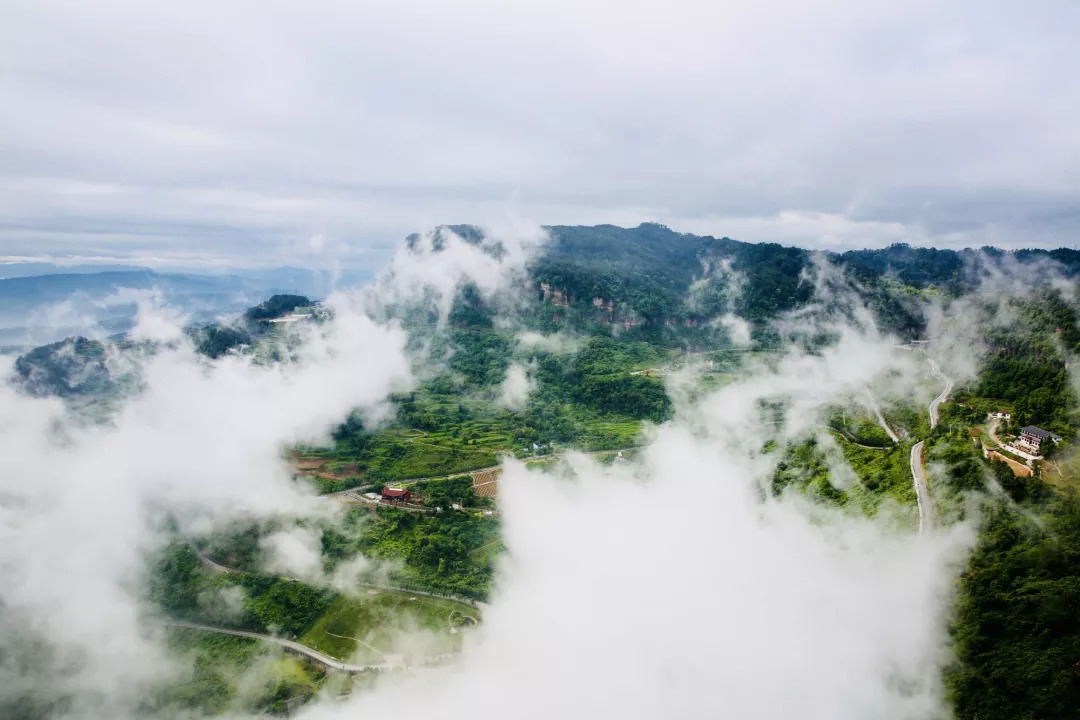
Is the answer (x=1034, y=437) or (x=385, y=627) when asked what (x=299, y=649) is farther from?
(x=1034, y=437)

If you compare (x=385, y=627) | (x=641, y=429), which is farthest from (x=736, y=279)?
(x=385, y=627)

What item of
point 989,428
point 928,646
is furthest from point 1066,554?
point 989,428

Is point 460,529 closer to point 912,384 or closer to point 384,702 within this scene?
point 384,702

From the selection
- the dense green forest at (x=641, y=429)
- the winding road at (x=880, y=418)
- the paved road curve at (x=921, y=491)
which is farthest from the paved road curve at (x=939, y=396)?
the paved road curve at (x=921, y=491)

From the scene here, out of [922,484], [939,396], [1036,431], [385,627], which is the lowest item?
[385,627]

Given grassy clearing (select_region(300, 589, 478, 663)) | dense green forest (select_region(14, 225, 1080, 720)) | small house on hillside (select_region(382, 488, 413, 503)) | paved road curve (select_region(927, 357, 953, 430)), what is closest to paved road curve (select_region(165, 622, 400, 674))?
grassy clearing (select_region(300, 589, 478, 663))

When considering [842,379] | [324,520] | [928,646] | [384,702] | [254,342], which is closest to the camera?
[928,646]

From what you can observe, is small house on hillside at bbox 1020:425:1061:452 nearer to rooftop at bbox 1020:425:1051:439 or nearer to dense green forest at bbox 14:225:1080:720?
rooftop at bbox 1020:425:1051:439
